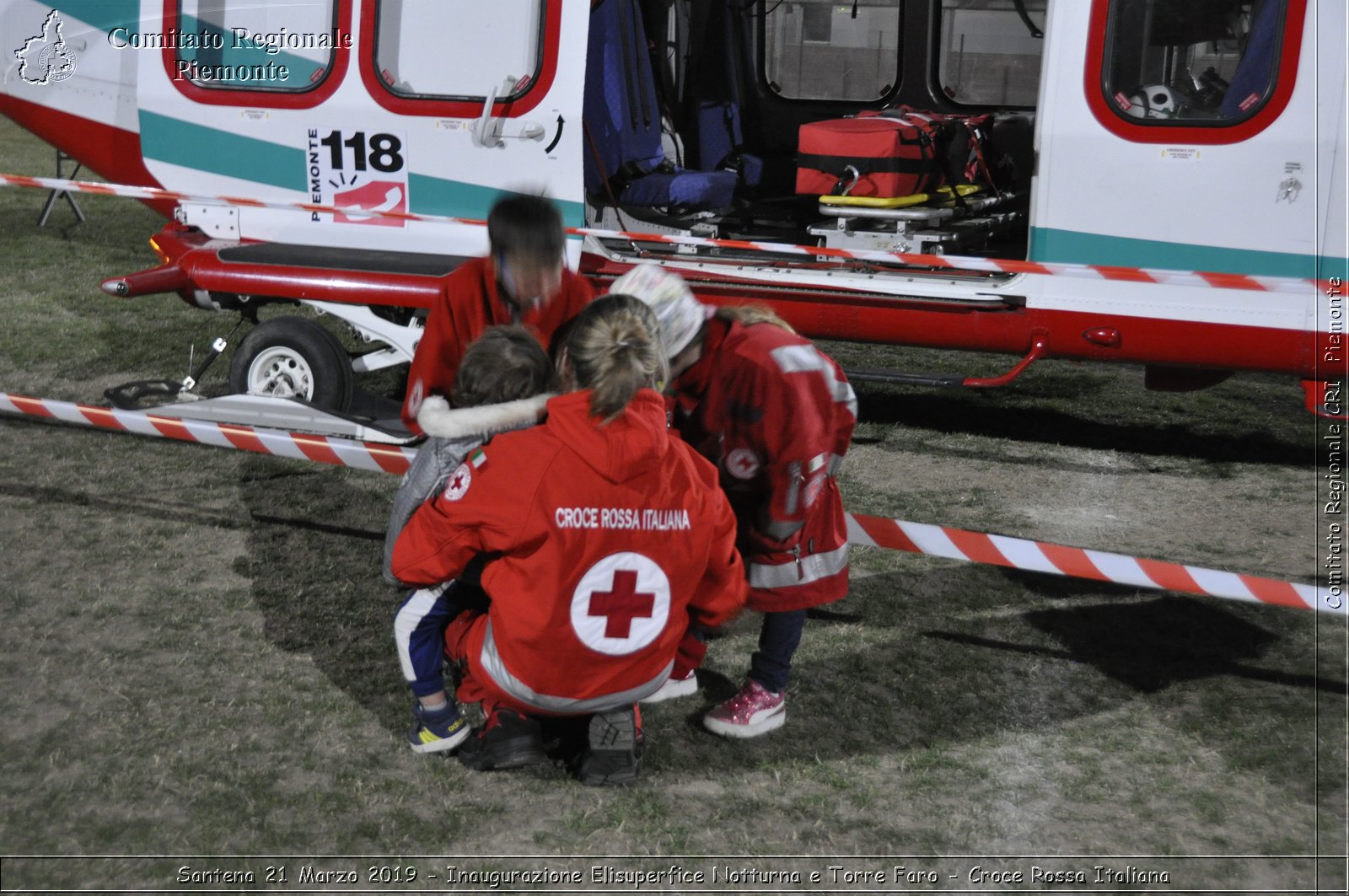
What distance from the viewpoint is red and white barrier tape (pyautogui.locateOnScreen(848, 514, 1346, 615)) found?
3355 millimetres

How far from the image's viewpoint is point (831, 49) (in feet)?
27.9

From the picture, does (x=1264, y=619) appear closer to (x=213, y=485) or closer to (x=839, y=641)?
(x=839, y=641)

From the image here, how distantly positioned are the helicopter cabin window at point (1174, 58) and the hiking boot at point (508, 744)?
3.80 meters

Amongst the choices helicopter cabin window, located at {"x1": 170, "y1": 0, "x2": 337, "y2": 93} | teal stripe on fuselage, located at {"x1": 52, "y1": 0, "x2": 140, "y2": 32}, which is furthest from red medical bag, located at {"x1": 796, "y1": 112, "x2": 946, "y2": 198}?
teal stripe on fuselage, located at {"x1": 52, "y1": 0, "x2": 140, "y2": 32}

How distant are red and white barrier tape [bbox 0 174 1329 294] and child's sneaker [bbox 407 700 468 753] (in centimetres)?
287

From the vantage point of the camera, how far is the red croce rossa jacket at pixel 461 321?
143 inches

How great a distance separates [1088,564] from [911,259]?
2267 millimetres

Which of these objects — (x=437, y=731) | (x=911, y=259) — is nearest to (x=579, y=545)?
(x=437, y=731)

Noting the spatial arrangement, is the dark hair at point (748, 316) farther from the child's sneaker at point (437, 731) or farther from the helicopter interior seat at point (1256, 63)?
the helicopter interior seat at point (1256, 63)

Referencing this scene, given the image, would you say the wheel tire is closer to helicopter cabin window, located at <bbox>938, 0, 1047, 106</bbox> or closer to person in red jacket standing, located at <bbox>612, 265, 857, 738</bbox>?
person in red jacket standing, located at <bbox>612, 265, 857, 738</bbox>

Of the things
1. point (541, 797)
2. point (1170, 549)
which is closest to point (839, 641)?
point (541, 797)

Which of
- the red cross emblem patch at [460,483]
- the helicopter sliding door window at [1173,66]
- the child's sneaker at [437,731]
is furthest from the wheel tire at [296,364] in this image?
the helicopter sliding door window at [1173,66]

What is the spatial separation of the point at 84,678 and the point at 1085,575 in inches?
116

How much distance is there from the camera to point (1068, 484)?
592cm
